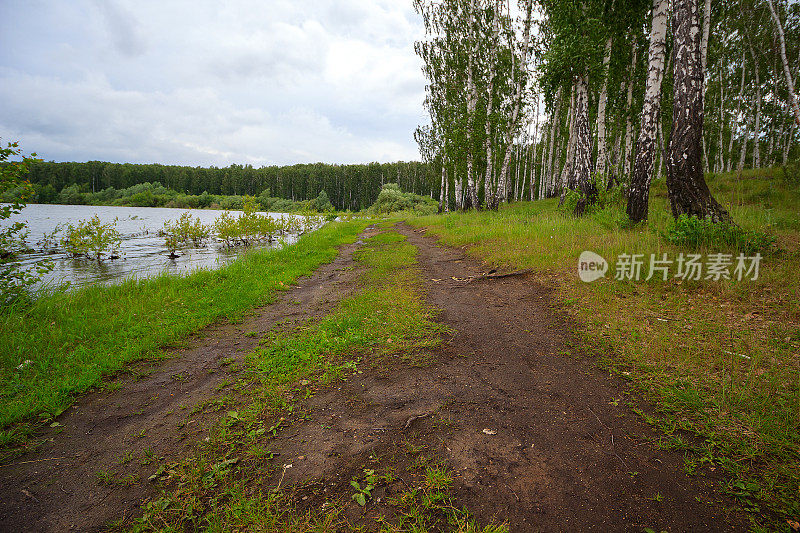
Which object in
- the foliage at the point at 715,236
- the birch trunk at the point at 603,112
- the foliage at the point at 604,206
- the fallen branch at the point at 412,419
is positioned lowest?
the fallen branch at the point at 412,419

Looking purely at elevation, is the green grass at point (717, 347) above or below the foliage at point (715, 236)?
below

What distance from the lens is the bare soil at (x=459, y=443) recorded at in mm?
1985

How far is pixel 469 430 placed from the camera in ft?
8.66

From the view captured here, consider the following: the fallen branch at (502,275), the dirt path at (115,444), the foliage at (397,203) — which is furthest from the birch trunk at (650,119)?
the foliage at (397,203)

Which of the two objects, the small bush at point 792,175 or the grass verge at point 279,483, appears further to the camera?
the small bush at point 792,175

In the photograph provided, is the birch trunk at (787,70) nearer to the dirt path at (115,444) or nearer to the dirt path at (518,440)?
the dirt path at (518,440)

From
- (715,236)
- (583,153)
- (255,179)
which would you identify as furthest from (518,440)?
(255,179)

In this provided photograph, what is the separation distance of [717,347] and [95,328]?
850cm

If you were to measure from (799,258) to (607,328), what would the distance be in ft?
12.4

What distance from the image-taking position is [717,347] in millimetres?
3506

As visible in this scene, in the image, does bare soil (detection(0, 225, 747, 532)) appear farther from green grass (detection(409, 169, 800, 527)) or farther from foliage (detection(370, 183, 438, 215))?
foliage (detection(370, 183, 438, 215))

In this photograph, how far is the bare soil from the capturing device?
6.51 ft

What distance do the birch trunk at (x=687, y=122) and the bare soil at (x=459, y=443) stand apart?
193 inches
